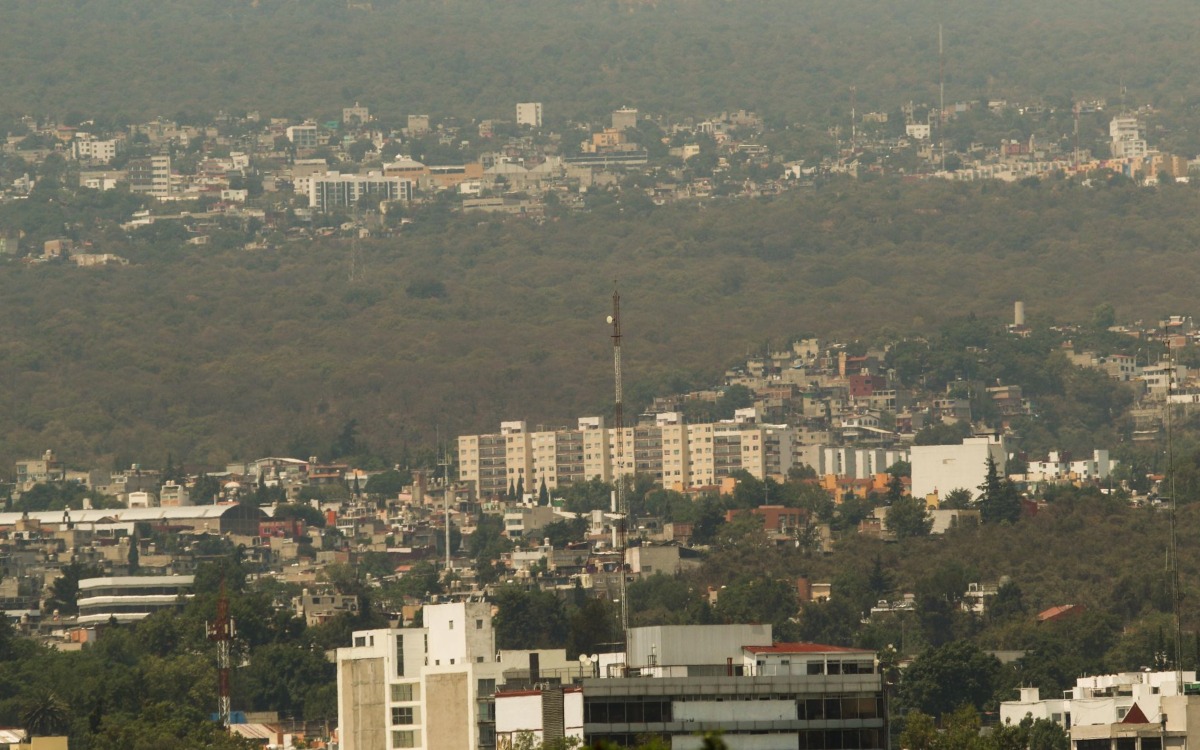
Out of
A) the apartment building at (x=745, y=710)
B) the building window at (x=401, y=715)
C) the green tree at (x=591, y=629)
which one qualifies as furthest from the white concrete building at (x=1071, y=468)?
the apartment building at (x=745, y=710)

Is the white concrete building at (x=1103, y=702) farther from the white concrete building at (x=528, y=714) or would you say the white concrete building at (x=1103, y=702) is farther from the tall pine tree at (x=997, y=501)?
the tall pine tree at (x=997, y=501)

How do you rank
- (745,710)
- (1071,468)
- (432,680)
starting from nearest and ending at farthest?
(745,710) → (432,680) → (1071,468)

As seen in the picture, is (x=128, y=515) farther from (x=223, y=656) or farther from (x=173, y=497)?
(x=223, y=656)

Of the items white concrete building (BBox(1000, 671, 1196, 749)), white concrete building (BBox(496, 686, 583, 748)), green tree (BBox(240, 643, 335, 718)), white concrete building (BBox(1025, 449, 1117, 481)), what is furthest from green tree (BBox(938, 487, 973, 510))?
white concrete building (BBox(496, 686, 583, 748))

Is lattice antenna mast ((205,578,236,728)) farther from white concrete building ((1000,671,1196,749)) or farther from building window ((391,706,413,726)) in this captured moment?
building window ((391,706,413,726))

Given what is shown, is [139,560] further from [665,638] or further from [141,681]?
[665,638]

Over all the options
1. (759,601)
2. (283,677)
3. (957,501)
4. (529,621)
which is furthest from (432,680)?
(957,501)

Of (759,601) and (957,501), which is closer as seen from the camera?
(759,601)
